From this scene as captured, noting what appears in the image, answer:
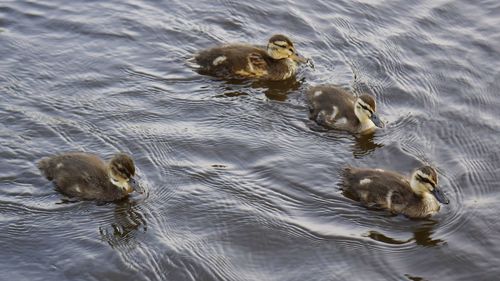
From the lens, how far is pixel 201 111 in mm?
6816

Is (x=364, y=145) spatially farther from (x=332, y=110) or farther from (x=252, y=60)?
(x=252, y=60)

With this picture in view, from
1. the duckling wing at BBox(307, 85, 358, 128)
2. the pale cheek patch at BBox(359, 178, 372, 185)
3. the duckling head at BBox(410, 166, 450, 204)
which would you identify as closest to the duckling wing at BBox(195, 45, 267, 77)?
the duckling wing at BBox(307, 85, 358, 128)

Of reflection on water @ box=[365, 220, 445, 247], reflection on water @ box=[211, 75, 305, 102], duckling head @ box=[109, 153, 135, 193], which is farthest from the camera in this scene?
reflection on water @ box=[211, 75, 305, 102]

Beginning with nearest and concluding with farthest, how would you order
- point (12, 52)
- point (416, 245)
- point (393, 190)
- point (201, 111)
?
point (416, 245), point (393, 190), point (201, 111), point (12, 52)

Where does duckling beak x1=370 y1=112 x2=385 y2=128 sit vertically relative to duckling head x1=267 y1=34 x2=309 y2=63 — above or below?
below

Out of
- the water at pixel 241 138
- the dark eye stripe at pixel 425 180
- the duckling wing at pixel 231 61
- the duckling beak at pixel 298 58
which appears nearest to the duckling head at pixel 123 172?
the water at pixel 241 138

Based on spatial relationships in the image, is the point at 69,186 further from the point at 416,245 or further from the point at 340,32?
the point at 340,32

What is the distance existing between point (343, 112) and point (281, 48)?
0.91 m

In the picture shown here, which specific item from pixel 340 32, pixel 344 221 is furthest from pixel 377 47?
pixel 344 221

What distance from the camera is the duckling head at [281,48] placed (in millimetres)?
7516

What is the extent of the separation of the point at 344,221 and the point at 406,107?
5.93ft

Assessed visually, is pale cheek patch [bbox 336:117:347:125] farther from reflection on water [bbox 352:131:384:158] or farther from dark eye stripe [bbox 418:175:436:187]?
dark eye stripe [bbox 418:175:436:187]

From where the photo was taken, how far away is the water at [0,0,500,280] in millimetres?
5258

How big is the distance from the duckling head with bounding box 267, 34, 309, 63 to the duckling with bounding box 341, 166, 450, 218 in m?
1.81
